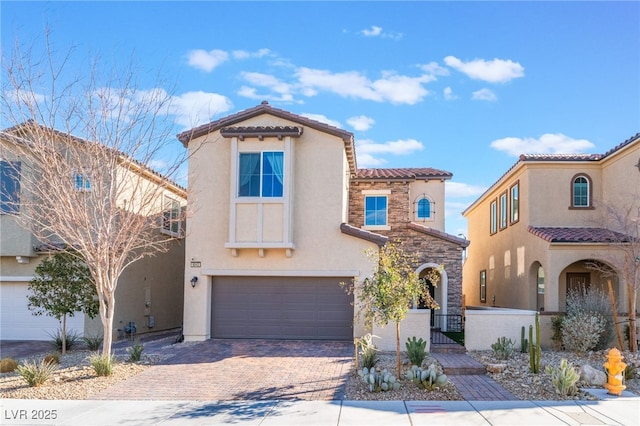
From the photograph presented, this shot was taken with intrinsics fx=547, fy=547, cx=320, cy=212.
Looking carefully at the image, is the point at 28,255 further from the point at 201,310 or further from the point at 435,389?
the point at 435,389

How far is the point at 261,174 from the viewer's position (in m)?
18.3

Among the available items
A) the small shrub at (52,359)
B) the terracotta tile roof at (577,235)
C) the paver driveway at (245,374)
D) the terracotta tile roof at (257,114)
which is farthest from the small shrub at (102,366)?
the terracotta tile roof at (577,235)

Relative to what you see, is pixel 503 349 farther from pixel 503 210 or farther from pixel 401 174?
pixel 503 210

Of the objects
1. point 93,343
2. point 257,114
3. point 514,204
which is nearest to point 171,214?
point 257,114

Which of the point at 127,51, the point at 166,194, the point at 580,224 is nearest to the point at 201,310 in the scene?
the point at 166,194

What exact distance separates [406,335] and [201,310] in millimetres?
6895

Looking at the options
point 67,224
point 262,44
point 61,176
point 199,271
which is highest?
point 262,44

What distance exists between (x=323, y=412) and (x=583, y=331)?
29.9 feet

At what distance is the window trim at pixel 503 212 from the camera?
24.1 m

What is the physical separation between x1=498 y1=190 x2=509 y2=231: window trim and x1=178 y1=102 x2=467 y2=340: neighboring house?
29.0 feet

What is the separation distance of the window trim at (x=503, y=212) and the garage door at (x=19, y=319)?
1850 centimetres

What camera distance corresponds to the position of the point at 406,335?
16.1 metres

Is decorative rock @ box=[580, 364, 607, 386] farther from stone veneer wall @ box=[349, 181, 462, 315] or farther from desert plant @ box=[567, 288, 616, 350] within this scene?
stone veneer wall @ box=[349, 181, 462, 315]

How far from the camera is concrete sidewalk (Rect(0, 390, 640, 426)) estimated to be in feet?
30.5
